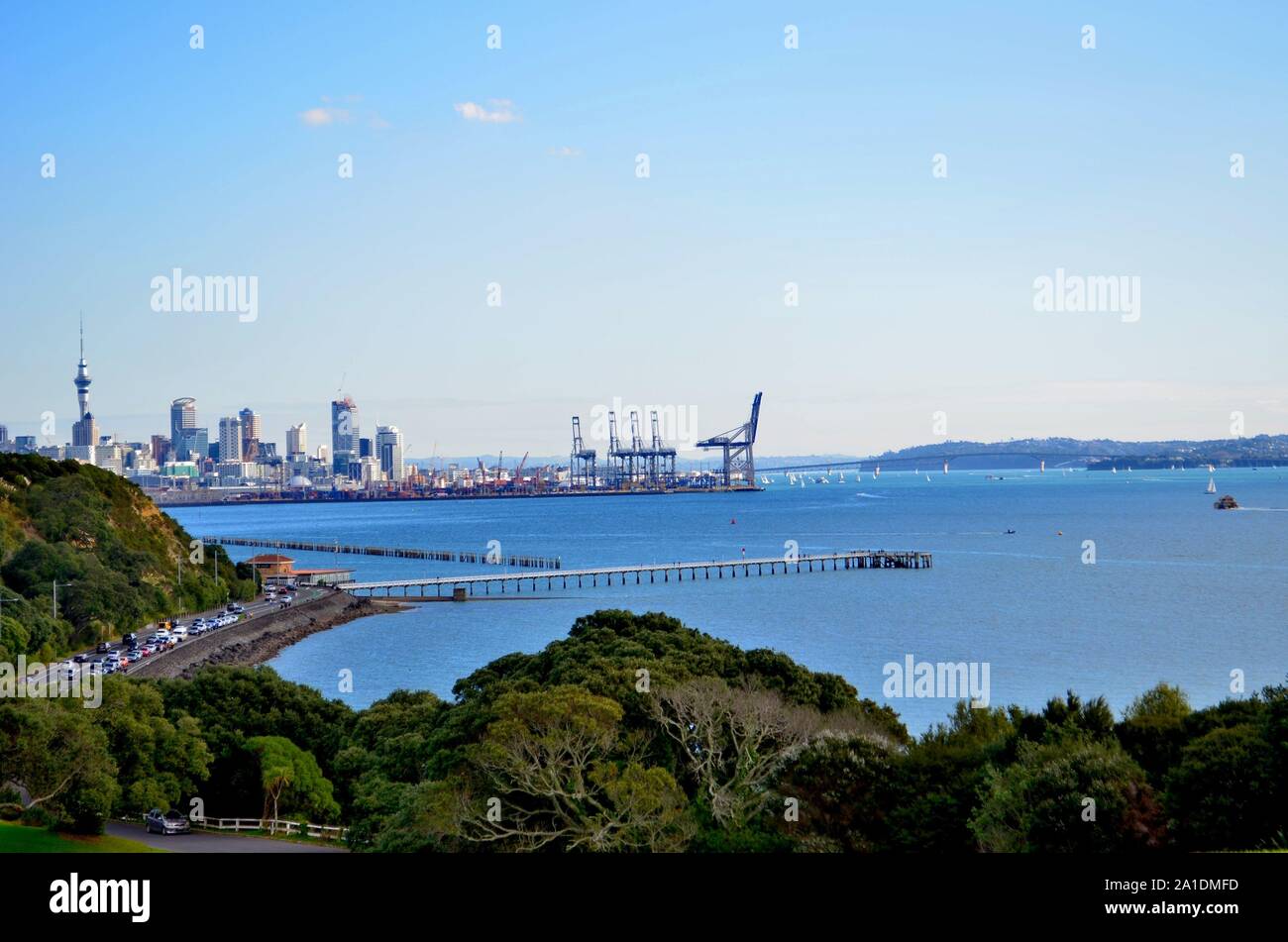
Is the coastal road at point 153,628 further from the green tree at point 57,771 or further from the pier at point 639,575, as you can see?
the green tree at point 57,771

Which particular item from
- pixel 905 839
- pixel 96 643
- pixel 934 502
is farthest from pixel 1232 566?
pixel 934 502

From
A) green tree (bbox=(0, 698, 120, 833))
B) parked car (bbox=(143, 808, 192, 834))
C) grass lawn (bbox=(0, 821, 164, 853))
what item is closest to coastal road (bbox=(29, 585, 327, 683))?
parked car (bbox=(143, 808, 192, 834))

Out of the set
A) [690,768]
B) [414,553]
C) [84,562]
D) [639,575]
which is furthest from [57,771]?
[414,553]

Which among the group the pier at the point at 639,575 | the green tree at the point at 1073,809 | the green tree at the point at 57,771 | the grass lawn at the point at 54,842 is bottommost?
the pier at the point at 639,575

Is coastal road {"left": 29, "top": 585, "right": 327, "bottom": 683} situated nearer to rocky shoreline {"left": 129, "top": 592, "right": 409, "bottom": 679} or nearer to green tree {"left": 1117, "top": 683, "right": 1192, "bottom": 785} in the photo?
rocky shoreline {"left": 129, "top": 592, "right": 409, "bottom": 679}

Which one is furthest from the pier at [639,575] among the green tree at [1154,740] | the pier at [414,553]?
the green tree at [1154,740]
